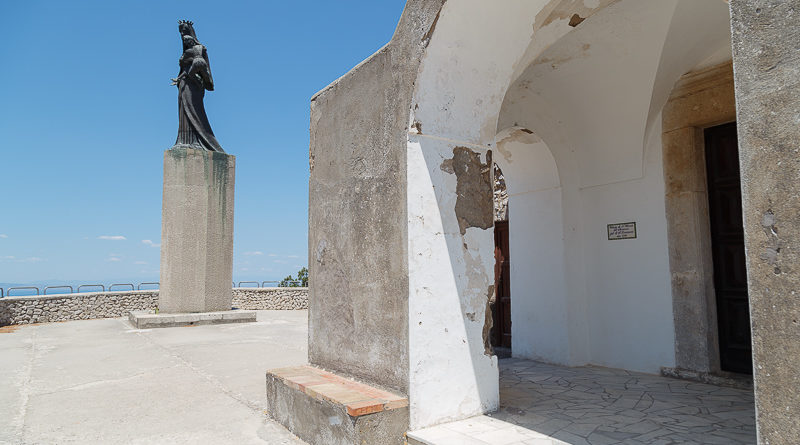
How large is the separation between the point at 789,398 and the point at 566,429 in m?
1.89

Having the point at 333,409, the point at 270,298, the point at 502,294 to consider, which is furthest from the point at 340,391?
the point at 270,298

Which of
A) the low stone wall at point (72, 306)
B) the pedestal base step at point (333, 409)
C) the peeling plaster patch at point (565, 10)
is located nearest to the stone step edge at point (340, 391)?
the pedestal base step at point (333, 409)

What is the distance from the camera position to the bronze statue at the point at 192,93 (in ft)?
42.0

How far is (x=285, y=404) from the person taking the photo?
13.6 ft

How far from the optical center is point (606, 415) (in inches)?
140

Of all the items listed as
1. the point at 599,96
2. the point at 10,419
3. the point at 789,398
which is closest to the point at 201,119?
the point at 10,419

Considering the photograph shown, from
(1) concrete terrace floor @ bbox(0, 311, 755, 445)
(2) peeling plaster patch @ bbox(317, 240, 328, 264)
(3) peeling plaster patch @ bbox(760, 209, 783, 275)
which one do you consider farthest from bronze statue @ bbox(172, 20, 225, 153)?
(3) peeling plaster patch @ bbox(760, 209, 783, 275)

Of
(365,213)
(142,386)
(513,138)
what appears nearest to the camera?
(365,213)

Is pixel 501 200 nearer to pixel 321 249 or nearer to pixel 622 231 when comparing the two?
pixel 622 231

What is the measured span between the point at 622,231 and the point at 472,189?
8.40 feet

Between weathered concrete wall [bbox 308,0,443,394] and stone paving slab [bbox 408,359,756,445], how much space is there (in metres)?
0.62

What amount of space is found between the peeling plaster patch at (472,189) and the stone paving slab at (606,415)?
131 cm

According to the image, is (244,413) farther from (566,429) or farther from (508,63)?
(508,63)

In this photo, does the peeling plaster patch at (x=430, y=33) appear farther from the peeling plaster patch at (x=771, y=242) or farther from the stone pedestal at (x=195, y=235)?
the stone pedestal at (x=195, y=235)
